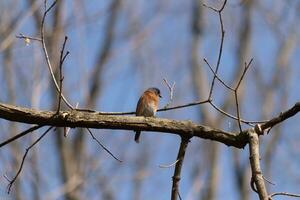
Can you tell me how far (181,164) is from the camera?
3236 millimetres

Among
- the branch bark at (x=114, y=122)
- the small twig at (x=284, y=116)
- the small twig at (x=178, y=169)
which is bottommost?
the small twig at (x=178, y=169)

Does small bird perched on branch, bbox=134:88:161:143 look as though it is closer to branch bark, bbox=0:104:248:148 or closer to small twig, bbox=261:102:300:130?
branch bark, bbox=0:104:248:148

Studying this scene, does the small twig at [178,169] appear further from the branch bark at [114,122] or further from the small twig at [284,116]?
the small twig at [284,116]

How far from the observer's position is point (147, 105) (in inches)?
188

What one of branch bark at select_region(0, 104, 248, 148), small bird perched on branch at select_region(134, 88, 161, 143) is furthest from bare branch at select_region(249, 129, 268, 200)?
small bird perched on branch at select_region(134, 88, 161, 143)

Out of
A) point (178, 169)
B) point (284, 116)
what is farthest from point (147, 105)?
point (284, 116)

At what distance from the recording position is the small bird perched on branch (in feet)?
15.1

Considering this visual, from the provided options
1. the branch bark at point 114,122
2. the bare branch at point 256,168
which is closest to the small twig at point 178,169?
the branch bark at point 114,122

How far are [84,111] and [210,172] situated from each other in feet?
30.4

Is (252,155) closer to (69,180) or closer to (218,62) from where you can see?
(218,62)

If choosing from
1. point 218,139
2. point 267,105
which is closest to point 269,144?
point 267,105

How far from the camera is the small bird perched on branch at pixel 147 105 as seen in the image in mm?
4617

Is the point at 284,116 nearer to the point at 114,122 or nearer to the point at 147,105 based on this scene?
the point at 114,122

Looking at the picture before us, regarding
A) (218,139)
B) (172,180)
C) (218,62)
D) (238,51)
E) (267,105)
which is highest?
(238,51)
